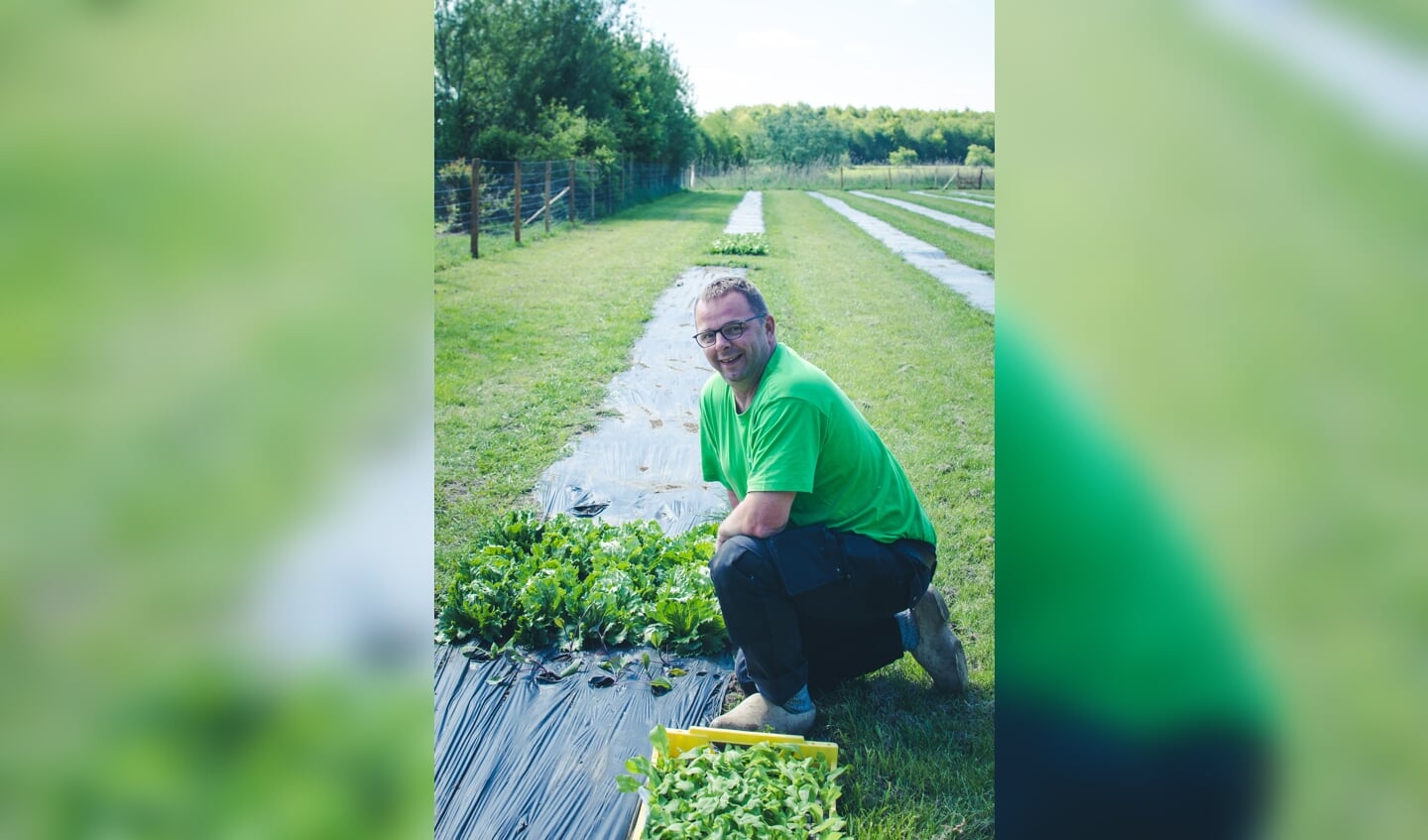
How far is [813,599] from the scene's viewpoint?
8.16ft

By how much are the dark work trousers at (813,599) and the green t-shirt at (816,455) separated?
54 millimetres

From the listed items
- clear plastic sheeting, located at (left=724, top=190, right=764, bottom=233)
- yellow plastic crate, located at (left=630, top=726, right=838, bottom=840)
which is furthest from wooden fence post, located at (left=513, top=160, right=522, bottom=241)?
yellow plastic crate, located at (left=630, top=726, right=838, bottom=840)

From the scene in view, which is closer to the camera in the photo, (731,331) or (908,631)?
(731,331)

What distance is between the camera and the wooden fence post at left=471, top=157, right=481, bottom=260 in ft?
11.1

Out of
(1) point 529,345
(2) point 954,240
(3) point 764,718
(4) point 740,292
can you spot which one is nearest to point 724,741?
(3) point 764,718

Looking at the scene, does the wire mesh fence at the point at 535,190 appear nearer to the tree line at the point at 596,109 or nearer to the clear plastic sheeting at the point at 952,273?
the tree line at the point at 596,109

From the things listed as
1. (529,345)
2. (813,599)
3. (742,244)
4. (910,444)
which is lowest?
(813,599)

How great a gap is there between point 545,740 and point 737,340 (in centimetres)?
114

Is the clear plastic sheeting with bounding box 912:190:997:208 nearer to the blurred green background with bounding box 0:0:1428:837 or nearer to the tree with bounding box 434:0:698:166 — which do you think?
the blurred green background with bounding box 0:0:1428:837
